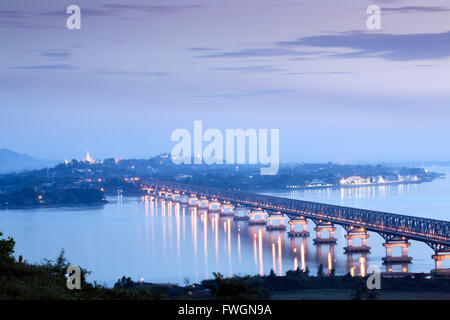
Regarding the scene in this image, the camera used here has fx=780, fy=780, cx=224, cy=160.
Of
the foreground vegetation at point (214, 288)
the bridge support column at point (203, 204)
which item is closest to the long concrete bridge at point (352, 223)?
the bridge support column at point (203, 204)

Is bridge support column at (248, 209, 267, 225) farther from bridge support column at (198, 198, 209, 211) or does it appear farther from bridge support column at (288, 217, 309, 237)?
bridge support column at (198, 198, 209, 211)

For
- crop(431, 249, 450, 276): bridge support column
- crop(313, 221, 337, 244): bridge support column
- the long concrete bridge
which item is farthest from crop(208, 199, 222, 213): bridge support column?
crop(431, 249, 450, 276): bridge support column

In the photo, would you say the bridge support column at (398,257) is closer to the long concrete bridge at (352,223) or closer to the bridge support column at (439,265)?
the long concrete bridge at (352,223)

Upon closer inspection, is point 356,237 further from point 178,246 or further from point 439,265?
point 439,265
